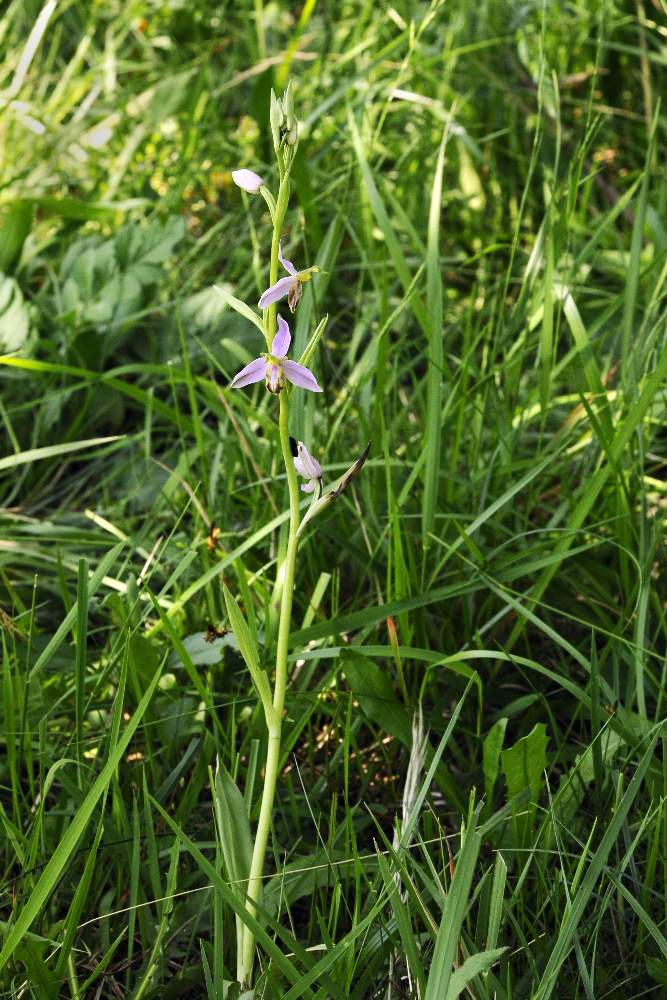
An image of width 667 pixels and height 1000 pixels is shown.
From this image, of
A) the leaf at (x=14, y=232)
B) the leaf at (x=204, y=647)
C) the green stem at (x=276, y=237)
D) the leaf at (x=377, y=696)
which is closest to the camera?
the green stem at (x=276, y=237)

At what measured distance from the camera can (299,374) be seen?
1030mm

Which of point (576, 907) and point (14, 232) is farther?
point (14, 232)

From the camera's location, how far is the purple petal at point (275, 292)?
3.23 feet

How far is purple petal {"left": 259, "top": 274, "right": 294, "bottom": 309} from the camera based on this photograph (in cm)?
99

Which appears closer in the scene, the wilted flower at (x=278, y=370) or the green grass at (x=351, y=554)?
the wilted flower at (x=278, y=370)

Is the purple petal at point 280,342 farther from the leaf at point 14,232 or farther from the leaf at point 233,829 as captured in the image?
the leaf at point 14,232

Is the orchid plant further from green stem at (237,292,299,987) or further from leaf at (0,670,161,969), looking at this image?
leaf at (0,670,161,969)

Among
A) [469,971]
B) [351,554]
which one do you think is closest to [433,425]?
[351,554]

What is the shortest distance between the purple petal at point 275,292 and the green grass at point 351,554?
0.98 ft

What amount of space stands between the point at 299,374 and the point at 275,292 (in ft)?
0.28

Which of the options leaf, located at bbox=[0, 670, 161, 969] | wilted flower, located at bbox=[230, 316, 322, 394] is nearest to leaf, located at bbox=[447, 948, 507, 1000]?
leaf, located at bbox=[0, 670, 161, 969]

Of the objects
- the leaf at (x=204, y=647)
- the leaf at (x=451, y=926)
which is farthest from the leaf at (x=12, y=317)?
the leaf at (x=451, y=926)

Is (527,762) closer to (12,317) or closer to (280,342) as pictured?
(280,342)

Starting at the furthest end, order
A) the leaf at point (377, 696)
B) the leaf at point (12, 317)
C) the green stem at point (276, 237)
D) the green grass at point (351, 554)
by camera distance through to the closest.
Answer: the leaf at point (12, 317), the leaf at point (377, 696), the green grass at point (351, 554), the green stem at point (276, 237)
